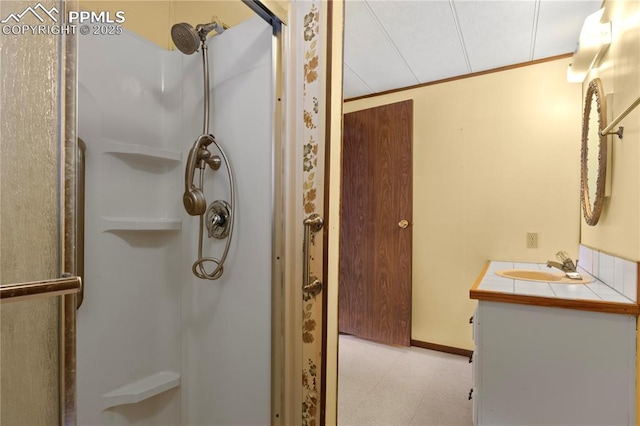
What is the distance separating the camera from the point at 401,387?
7.32ft

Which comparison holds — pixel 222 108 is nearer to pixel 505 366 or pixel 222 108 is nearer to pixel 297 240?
pixel 297 240

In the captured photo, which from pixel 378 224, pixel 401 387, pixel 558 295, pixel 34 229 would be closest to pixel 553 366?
pixel 558 295

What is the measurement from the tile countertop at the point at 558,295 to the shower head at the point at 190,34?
1.49 metres

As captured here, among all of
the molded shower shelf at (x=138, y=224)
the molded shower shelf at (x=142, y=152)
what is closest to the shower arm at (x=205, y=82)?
the molded shower shelf at (x=142, y=152)

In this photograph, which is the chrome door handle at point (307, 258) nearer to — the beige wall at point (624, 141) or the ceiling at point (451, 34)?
the beige wall at point (624, 141)

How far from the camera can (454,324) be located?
2736 mm

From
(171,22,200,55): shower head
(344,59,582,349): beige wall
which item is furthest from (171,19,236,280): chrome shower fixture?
(344,59,582,349): beige wall

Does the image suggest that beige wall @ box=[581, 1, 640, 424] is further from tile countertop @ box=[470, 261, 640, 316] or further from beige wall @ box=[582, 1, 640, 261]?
tile countertop @ box=[470, 261, 640, 316]

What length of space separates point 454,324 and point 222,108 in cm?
241

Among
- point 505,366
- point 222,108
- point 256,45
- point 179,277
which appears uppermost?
point 256,45

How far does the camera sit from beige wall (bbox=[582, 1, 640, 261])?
50.0 inches

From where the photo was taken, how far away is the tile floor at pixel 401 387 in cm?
190

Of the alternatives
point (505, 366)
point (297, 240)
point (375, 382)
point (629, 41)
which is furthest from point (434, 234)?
point (297, 240)

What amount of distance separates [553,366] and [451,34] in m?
1.91
